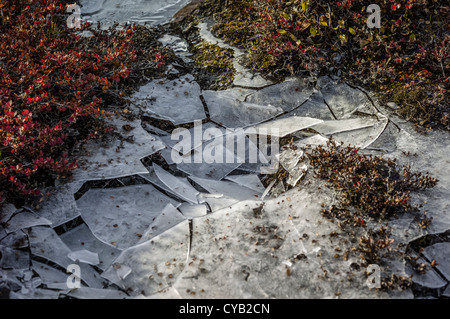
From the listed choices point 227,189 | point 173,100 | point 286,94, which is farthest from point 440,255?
point 173,100

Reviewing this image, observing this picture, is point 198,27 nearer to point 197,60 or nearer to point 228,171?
point 197,60

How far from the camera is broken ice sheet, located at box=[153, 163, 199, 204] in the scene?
3787 millimetres

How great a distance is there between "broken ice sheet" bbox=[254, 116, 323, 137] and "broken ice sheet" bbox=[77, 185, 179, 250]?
63.3 inches

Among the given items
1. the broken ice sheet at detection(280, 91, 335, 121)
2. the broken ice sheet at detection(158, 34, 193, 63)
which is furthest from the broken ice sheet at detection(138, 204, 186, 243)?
the broken ice sheet at detection(158, 34, 193, 63)

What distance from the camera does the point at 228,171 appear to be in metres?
4.14

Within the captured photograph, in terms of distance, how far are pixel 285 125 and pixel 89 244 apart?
2.80 meters

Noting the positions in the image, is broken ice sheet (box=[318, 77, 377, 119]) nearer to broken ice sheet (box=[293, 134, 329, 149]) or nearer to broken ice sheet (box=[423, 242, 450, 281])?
broken ice sheet (box=[293, 134, 329, 149])

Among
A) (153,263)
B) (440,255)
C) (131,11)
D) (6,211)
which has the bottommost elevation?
(440,255)

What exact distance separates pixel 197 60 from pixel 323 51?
2051 millimetres

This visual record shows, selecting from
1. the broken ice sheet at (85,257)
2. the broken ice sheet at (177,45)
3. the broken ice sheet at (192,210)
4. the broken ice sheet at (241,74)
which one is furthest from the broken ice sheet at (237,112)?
the broken ice sheet at (85,257)

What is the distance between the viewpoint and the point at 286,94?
16.4 ft

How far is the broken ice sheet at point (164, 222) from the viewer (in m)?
3.40

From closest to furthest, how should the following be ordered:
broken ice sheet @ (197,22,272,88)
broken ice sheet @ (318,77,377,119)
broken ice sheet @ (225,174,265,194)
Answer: broken ice sheet @ (225,174,265,194), broken ice sheet @ (318,77,377,119), broken ice sheet @ (197,22,272,88)

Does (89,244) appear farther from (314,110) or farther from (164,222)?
(314,110)
